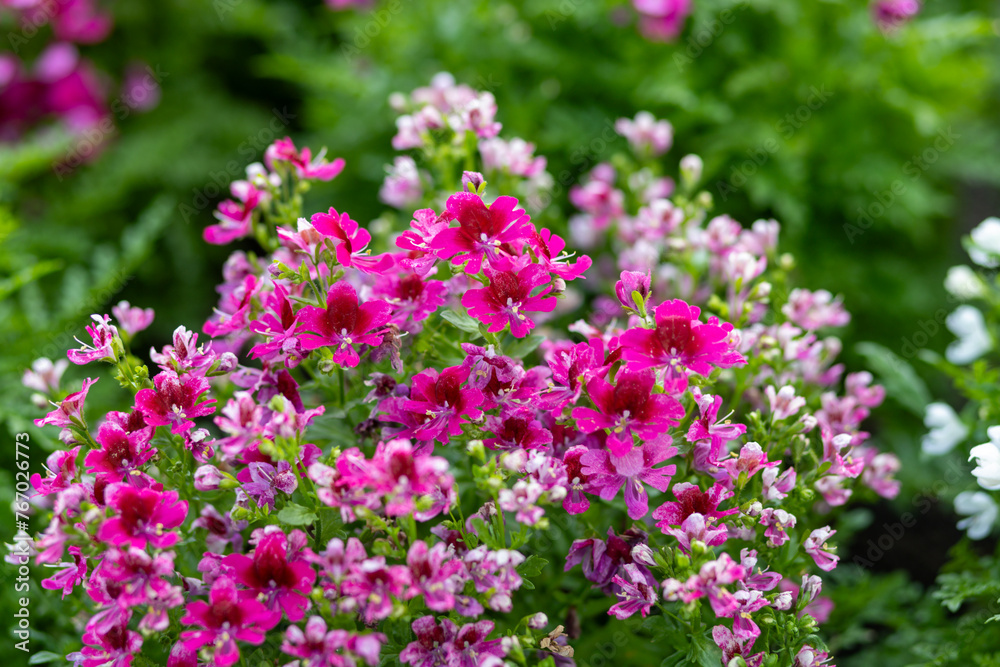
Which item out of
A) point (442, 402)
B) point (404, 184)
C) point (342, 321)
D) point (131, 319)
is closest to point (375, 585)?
point (442, 402)

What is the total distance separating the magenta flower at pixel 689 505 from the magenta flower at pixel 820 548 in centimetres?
15

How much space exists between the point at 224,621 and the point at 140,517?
0.18 meters

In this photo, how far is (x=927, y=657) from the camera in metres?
1.49

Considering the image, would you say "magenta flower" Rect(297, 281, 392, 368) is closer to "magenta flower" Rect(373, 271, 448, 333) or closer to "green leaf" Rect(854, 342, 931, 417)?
"magenta flower" Rect(373, 271, 448, 333)

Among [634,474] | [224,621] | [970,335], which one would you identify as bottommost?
[970,335]

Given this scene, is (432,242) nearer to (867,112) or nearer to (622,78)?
(622,78)

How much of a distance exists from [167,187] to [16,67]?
2.43 ft

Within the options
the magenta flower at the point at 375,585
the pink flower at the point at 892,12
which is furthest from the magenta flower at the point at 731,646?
the pink flower at the point at 892,12

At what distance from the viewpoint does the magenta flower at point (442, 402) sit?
3.70 feet

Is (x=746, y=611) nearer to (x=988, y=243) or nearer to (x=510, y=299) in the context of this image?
(x=510, y=299)

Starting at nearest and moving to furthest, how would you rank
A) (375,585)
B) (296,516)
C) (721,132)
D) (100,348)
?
(375,585) < (296,516) < (100,348) < (721,132)

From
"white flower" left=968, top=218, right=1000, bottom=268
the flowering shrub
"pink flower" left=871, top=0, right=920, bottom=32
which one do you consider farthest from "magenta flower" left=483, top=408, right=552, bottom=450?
"pink flower" left=871, top=0, right=920, bottom=32

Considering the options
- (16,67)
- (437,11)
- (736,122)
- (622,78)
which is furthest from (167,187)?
(736,122)

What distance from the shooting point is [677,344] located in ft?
3.59
